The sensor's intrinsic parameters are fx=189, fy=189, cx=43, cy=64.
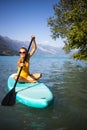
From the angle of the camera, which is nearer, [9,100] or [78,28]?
[9,100]

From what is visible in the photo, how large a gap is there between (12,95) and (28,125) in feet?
8.65

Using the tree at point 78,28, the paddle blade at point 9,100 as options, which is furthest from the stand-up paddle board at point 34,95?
the tree at point 78,28

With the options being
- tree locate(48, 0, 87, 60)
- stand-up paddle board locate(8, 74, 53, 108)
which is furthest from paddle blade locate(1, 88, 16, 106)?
tree locate(48, 0, 87, 60)

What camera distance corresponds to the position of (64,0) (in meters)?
27.7

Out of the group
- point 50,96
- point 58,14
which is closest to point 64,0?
point 58,14

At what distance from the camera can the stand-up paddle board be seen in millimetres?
8844

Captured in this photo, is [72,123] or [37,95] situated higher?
[37,95]

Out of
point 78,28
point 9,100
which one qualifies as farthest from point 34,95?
point 78,28

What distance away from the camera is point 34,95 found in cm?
962

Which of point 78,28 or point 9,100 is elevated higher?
point 78,28

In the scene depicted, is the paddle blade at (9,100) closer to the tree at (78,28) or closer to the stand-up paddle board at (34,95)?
the stand-up paddle board at (34,95)

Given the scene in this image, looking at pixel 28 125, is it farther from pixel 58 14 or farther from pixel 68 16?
pixel 58 14

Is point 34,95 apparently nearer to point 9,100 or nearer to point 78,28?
point 9,100

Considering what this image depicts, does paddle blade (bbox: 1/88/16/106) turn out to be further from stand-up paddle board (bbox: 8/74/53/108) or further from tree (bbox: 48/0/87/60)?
tree (bbox: 48/0/87/60)
